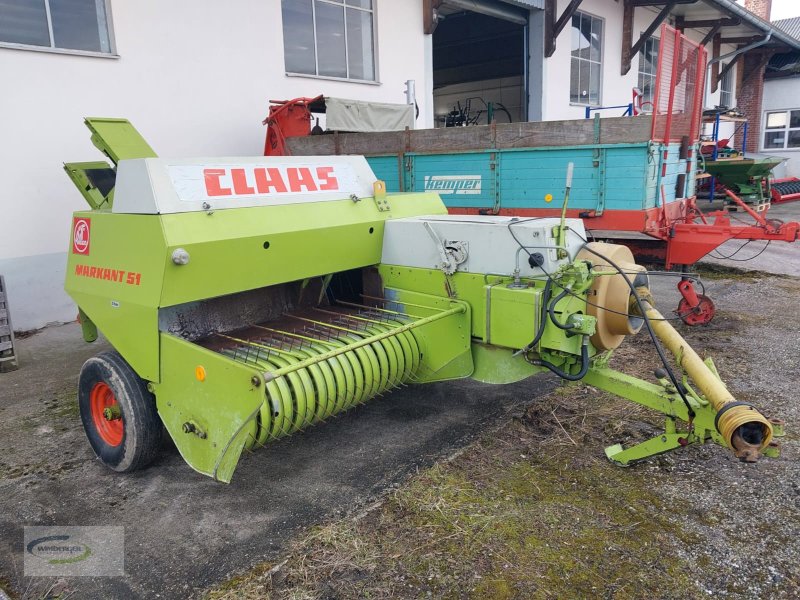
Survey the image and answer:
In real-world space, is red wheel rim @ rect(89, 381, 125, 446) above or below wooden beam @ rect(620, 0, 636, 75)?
below

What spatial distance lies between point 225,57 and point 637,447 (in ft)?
23.0

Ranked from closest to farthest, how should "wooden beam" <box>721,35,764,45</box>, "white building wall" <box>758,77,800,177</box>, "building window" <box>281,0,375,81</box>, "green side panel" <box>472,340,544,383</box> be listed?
"green side panel" <box>472,340,544,383</box>, "building window" <box>281,0,375,81</box>, "wooden beam" <box>721,35,764,45</box>, "white building wall" <box>758,77,800,177</box>

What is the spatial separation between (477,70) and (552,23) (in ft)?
19.8

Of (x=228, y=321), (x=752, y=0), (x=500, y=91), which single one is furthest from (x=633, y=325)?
(x=752, y=0)

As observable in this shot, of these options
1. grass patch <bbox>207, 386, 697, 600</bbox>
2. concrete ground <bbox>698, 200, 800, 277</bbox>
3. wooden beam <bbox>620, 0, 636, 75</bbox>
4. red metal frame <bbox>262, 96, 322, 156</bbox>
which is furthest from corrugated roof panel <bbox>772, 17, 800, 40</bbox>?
grass patch <bbox>207, 386, 697, 600</bbox>

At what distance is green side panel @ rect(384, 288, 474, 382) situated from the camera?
3.66m

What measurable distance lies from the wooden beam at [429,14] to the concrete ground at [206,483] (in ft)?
26.0

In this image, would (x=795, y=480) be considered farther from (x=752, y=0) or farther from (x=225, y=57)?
(x=752, y=0)

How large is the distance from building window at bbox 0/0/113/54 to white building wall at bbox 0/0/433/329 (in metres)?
0.15

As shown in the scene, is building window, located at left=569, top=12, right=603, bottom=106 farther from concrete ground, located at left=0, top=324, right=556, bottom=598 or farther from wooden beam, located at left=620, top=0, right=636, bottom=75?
concrete ground, located at left=0, top=324, right=556, bottom=598
